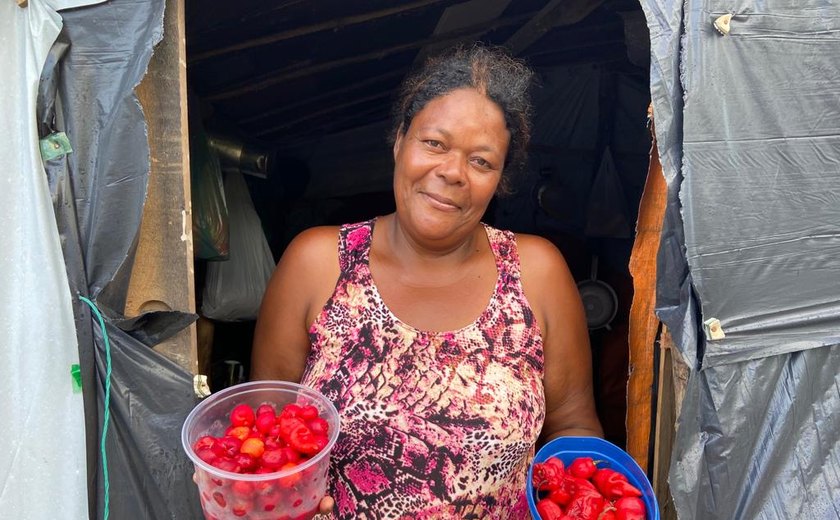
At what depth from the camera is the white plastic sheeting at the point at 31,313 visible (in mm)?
1515

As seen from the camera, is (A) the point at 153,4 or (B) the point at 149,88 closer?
(A) the point at 153,4

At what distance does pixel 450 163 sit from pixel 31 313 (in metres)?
1.22

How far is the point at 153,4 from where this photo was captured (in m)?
1.55

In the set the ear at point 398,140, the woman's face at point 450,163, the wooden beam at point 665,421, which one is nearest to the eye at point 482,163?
the woman's face at point 450,163

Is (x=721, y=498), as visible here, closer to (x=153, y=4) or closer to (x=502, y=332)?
(x=502, y=332)

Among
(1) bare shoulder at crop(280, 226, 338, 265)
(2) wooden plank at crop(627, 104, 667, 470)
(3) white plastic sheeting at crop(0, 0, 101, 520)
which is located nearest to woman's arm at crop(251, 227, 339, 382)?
(1) bare shoulder at crop(280, 226, 338, 265)

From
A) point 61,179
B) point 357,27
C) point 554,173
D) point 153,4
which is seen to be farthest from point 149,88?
point 554,173

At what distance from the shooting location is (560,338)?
201 cm

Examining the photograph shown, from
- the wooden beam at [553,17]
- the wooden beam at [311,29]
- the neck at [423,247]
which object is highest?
the wooden beam at [553,17]

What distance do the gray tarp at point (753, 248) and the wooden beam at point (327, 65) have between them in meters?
1.81

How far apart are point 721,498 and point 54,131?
2168mm

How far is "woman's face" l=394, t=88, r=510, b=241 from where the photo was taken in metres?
1.78

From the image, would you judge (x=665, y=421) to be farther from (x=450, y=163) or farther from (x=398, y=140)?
(x=398, y=140)

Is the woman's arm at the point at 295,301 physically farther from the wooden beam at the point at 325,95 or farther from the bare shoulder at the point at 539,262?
the wooden beam at the point at 325,95
